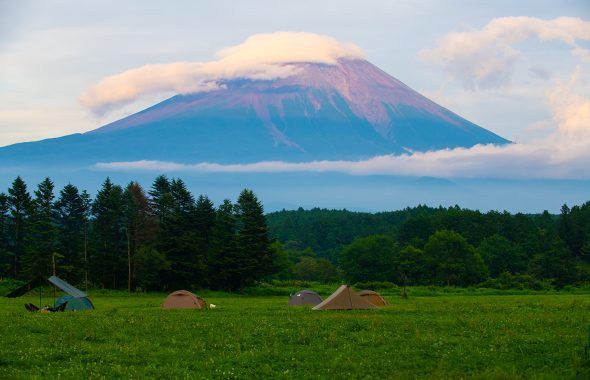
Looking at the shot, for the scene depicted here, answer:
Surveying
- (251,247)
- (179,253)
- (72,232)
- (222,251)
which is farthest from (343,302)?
(72,232)

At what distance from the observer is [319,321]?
98.9 feet

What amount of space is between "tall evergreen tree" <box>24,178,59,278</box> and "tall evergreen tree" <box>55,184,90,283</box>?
102 centimetres

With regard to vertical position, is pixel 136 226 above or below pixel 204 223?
below

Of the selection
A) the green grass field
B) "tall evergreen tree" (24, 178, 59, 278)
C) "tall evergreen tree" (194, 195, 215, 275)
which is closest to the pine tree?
"tall evergreen tree" (194, 195, 215, 275)

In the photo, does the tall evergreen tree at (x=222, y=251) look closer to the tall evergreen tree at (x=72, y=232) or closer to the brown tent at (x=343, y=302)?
the tall evergreen tree at (x=72, y=232)

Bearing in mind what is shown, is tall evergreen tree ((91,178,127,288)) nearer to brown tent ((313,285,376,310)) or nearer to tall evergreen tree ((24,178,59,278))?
tall evergreen tree ((24,178,59,278))

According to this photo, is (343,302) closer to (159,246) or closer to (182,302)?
(182,302)

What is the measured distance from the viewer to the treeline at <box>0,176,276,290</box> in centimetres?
7500

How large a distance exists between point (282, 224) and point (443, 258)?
97401mm

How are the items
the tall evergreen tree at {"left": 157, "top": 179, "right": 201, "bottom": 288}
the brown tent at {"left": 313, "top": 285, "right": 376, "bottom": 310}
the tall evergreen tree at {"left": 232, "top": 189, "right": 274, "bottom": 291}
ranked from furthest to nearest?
the tall evergreen tree at {"left": 232, "top": 189, "right": 274, "bottom": 291} → the tall evergreen tree at {"left": 157, "top": 179, "right": 201, "bottom": 288} → the brown tent at {"left": 313, "top": 285, "right": 376, "bottom": 310}

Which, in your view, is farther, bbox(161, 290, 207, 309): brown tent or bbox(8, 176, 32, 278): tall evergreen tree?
bbox(8, 176, 32, 278): tall evergreen tree


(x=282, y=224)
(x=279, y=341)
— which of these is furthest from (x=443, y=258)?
(x=282, y=224)

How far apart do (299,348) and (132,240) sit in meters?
58.0

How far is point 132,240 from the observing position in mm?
77750
